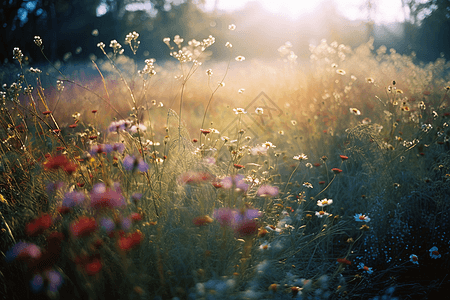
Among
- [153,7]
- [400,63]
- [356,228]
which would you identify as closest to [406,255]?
[356,228]

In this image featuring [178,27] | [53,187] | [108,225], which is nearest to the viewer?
[108,225]

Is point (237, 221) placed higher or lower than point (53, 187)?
lower

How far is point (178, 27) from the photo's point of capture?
2239 cm

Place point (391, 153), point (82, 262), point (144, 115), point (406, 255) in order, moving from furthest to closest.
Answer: point (144, 115), point (391, 153), point (406, 255), point (82, 262)

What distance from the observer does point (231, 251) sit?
1417mm

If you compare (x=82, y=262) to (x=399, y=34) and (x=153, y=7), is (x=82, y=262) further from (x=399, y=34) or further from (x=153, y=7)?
(x=399, y=34)

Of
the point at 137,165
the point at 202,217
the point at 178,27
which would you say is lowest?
the point at 202,217

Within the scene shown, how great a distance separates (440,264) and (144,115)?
3971 millimetres

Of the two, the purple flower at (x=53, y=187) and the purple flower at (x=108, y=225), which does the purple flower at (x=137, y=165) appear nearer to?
the purple flower at (x=108, y=225)

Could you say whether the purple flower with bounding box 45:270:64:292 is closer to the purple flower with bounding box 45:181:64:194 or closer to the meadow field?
the meadow field

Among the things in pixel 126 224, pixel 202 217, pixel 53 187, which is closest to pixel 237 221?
pixel 202 217

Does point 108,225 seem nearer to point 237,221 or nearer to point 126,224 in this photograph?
point 126,224

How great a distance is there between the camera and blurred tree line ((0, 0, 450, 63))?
443 inches

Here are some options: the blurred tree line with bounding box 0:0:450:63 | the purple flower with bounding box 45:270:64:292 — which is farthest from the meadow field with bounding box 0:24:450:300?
the blurred tree line with bounding box 0:0:450:63
